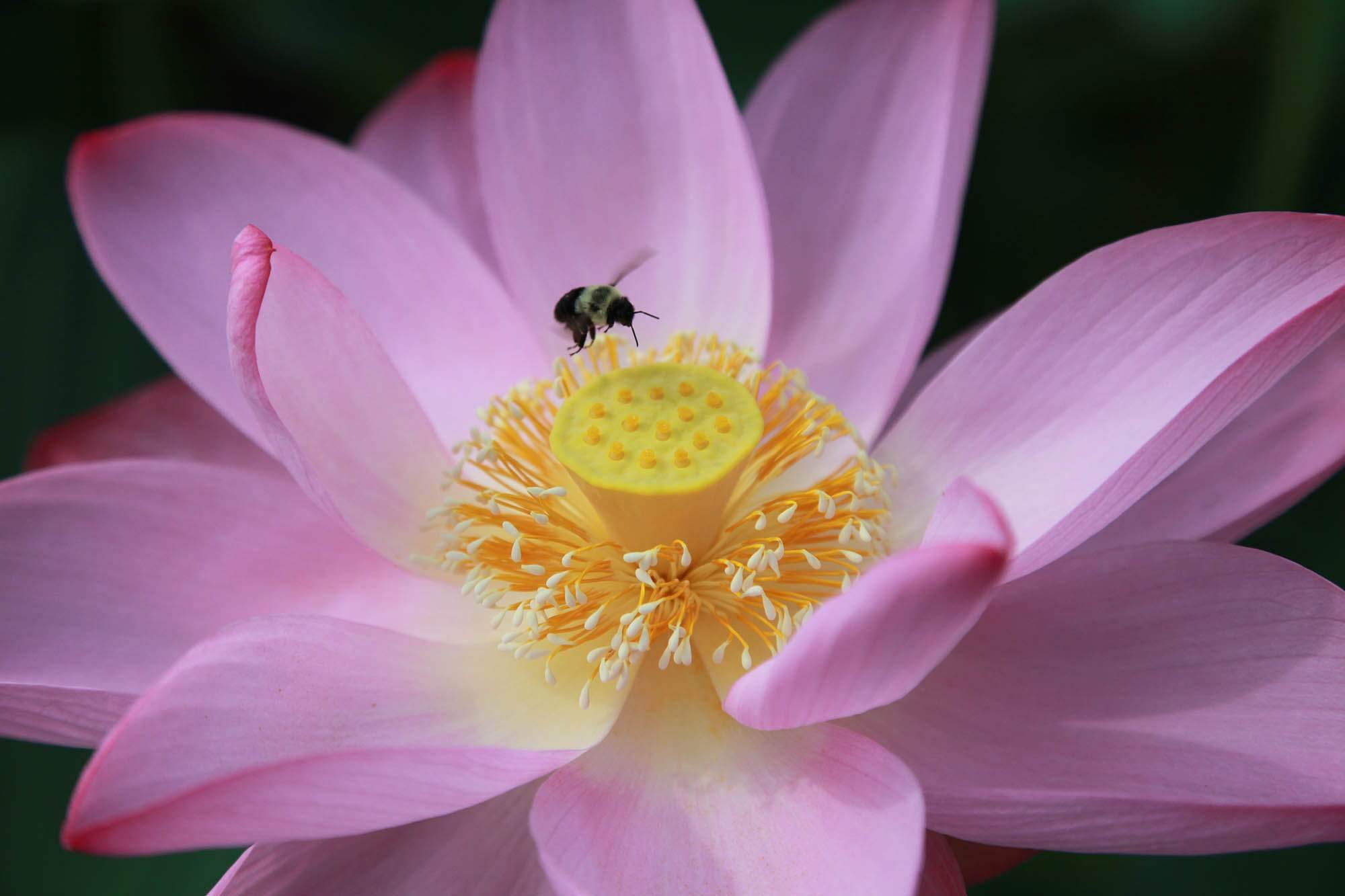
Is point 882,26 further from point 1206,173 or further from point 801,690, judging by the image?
point 801,690

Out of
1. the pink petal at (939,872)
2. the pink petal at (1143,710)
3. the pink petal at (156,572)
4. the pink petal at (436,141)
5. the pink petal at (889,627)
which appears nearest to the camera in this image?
the pink petal at (889,627)

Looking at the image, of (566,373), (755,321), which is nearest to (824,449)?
(755,321)

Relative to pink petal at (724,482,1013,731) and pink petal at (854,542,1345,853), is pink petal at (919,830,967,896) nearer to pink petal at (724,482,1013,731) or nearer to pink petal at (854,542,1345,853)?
pink petal at (854,542,1345,853)

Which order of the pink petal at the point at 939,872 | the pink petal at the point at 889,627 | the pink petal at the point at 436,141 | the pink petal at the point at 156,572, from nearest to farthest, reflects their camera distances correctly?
the pink petal at the point at 889,627 < the pink petal at the point at 939,872 < the pink petal at the point at 156,572 < the pink petal at the point at 436,141

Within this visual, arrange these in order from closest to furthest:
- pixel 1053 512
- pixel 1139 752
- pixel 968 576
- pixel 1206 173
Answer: pixel 968 576
pixel 1139 752
pixel 1053 512
pixel 1206 173

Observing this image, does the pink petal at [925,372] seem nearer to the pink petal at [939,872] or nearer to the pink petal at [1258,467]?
the pink petal at [1258,467]

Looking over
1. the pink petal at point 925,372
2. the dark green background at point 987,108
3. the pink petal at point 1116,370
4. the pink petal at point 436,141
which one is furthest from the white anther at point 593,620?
the dark green background at point 987,108

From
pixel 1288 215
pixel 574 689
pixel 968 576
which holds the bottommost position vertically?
pixel 574 689
